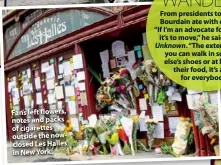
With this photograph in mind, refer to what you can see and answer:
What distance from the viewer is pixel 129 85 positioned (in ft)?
8.77

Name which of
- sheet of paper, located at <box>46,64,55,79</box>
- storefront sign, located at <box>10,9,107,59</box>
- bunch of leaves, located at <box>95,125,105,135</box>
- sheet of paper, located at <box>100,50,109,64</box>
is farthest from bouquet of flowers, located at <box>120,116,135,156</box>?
storefront sign, located at <box>10,9,107,59</box>

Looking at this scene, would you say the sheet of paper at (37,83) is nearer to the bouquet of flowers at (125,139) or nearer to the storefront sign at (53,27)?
the storefront sign at (53,27)

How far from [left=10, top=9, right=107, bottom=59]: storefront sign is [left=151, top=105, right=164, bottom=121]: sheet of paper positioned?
60 cm

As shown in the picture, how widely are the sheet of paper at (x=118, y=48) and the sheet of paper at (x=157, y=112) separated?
0.36 metres

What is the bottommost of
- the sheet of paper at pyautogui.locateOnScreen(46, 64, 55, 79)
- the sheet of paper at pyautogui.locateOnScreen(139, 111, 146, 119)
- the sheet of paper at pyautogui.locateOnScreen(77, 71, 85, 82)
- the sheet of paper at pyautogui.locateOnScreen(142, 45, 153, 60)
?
the sheet of paper at pyautogui.locateOnScreen(139, 111, 146, 119)

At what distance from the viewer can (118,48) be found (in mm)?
2680

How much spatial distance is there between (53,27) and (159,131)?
0.87 metres

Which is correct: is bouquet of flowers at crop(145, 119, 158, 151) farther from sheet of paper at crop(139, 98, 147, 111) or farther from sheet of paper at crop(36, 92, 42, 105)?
sheet of paper at crop(36, 92, 42, 105)

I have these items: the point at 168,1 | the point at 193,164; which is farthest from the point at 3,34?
the point at 193,164

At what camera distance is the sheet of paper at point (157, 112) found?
8.64 feet

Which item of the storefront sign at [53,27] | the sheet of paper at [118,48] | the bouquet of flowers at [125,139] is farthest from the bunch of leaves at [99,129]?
the storefront sign at [53,27]

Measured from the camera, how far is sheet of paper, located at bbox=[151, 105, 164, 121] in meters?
2.63

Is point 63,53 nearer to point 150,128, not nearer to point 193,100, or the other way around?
point 150,128

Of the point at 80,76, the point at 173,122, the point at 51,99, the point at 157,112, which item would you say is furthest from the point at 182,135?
the point at 51,99
